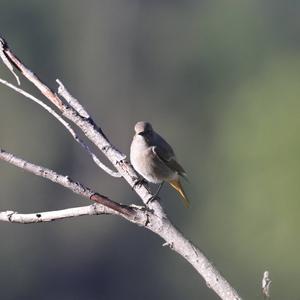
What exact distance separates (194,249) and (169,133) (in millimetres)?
29632

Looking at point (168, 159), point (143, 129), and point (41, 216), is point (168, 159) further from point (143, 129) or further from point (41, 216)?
point (41, 216)

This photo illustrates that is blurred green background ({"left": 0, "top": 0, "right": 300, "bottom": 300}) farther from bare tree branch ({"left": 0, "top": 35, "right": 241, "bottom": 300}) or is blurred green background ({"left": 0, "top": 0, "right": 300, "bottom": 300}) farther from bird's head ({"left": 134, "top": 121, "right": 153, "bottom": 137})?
bare tree branch ({"left": 0, "top": 35, "right": 241, "bottom": 300})

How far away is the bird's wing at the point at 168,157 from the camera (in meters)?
6.65

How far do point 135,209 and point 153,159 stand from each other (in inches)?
126

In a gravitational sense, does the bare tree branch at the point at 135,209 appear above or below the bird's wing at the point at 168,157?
below

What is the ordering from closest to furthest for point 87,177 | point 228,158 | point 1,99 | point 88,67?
point 87,177 → point 228,158 → point 1,99 → point 88,67

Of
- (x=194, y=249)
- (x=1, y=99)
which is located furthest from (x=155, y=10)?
(x=194, y=249)

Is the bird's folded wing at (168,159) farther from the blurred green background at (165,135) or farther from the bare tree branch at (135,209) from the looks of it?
the blurred green background at (165,135)

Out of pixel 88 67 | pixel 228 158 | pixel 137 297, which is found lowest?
pixel 137 297

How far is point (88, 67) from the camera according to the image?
38.6 m

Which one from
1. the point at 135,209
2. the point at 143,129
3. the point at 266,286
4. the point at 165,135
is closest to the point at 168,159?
the point at 143,129

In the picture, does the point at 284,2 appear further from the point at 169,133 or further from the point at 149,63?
the point at 169,133

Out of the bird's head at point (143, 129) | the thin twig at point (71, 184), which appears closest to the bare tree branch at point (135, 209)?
the thin twig at point (71, 184)

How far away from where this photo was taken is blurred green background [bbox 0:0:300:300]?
2753 centimetres
